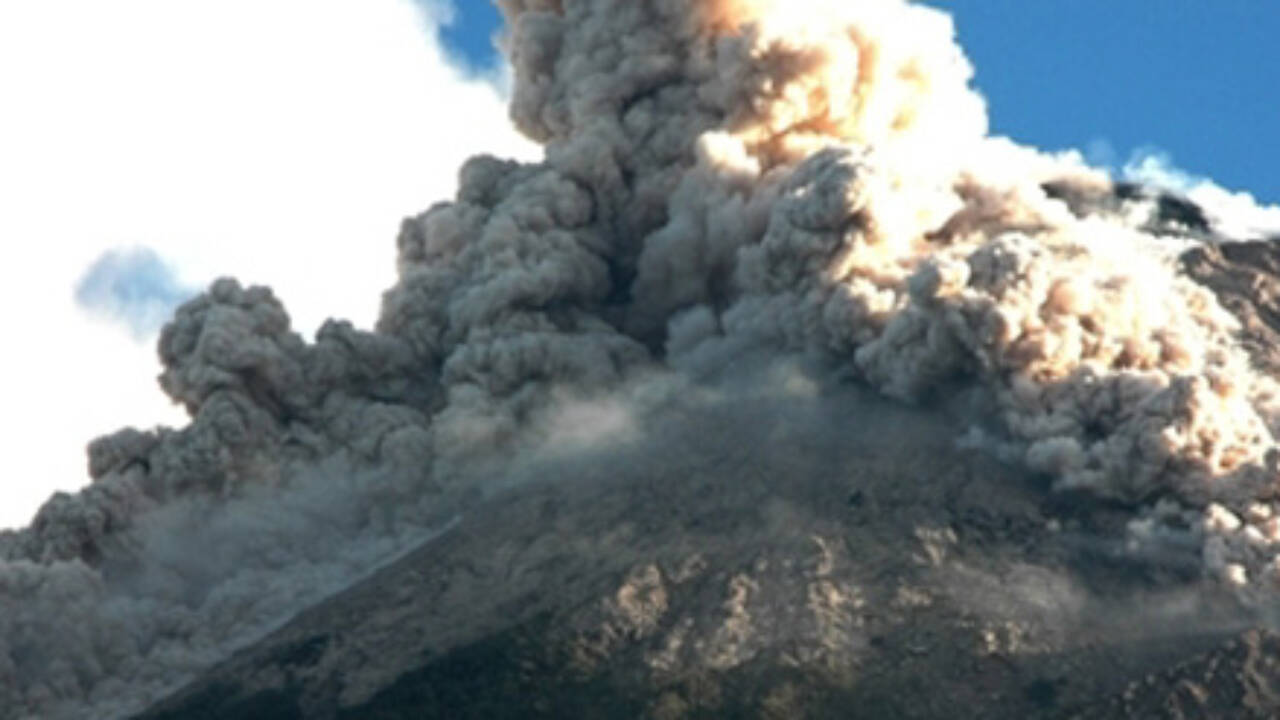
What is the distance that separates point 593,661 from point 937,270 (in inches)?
458

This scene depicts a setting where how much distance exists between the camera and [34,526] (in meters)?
74.4

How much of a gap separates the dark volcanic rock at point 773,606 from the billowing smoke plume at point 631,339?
140 cm

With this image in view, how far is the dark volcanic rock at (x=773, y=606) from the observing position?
6309cm

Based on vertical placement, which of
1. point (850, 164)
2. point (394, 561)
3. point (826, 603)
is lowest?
point (826, 603)

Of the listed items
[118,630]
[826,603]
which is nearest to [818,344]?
[826,603]

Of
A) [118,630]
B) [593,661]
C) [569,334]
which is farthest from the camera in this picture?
[569,334]

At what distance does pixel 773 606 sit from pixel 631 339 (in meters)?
12.9

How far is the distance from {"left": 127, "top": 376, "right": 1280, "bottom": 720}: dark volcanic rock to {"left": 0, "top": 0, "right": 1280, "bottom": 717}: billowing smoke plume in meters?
1.40

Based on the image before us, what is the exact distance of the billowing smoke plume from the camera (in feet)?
225

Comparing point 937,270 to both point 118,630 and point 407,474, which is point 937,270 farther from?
point 118,630

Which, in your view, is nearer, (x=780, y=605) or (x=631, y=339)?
(x=780, y=605)

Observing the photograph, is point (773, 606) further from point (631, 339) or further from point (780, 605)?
point (631, 339)

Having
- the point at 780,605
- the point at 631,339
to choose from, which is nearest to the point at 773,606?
the point at 780,605

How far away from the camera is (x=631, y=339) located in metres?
77.2
